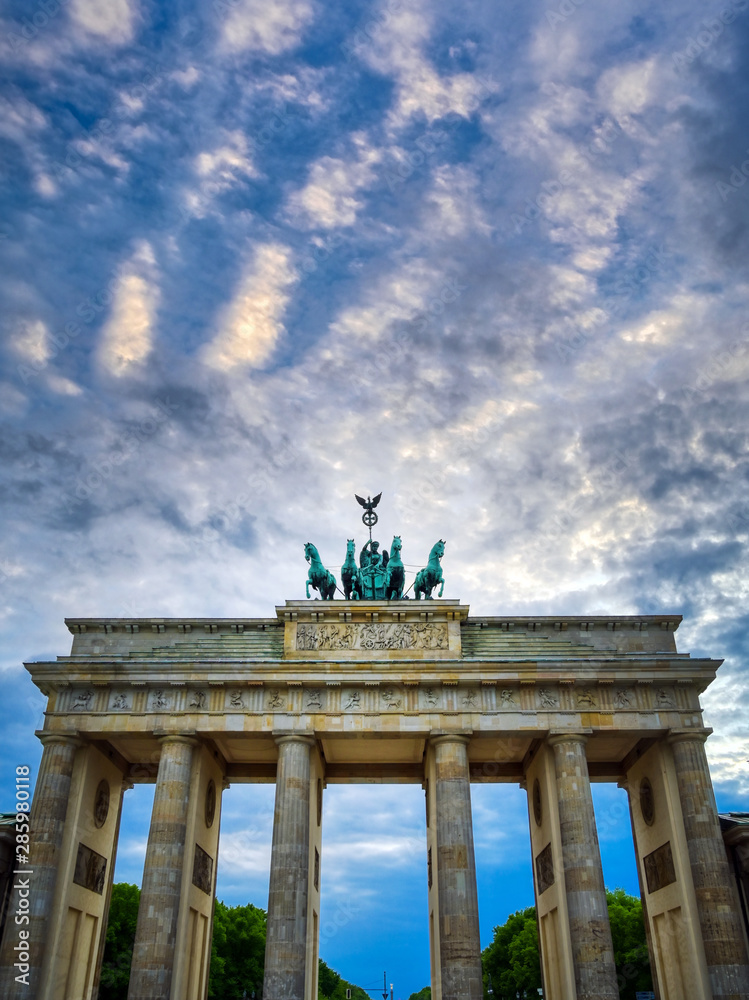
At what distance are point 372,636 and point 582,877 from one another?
13.0 metres

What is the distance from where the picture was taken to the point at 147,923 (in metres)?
30.7

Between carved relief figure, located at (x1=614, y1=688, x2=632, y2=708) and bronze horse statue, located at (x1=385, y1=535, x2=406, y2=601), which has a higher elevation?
bronze horse statue, located at (x1=385, y1=535, x2=406, y2=601)

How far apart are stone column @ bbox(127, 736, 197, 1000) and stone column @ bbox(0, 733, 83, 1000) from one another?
3562 millimetres

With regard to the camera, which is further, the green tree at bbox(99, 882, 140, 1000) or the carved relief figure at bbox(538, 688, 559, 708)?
the green tree at bbox(99, 882, 140, 1000)

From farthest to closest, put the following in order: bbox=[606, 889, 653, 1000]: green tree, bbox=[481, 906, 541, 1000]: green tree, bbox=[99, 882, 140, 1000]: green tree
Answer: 1. bbox=[481, 906, 541, 1000]: green tree
2. bbox=[606, 889, 653, 1000]: green tree
3. bbox=[99, 882, 140, 1000]: green tree

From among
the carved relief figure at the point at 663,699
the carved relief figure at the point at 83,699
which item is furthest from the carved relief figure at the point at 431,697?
the carved relief figure at the point at 83,699

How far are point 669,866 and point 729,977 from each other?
15.8ft

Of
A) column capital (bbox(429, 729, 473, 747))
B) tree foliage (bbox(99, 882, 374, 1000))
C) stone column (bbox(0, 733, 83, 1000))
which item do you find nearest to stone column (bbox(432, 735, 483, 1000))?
column capital (bbox(429, 729, 473, 747))

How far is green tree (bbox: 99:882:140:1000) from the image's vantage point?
53625 millimetres

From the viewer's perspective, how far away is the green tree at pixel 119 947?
2111 inches

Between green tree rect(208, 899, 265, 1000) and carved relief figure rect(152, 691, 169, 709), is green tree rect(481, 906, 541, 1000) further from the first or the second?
carved relief figure rect(152, 691, 169, 709)

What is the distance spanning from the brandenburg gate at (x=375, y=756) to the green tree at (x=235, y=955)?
31.6m

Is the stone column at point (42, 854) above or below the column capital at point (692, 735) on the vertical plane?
below

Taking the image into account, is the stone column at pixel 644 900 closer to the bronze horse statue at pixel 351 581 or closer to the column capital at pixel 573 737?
the column capital at pixel 573 737
